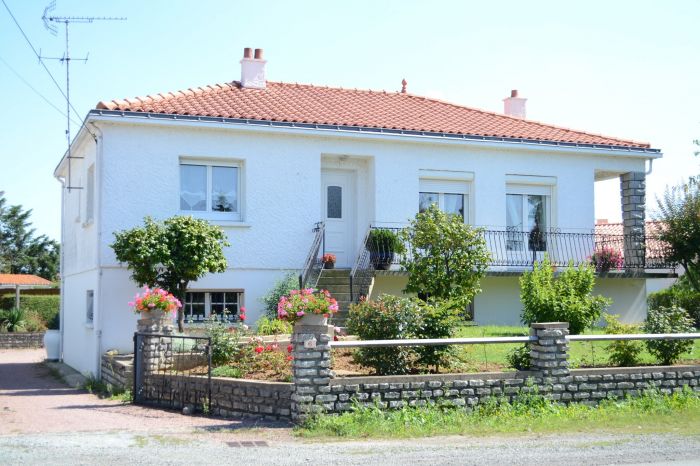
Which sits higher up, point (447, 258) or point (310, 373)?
point (447, 258)

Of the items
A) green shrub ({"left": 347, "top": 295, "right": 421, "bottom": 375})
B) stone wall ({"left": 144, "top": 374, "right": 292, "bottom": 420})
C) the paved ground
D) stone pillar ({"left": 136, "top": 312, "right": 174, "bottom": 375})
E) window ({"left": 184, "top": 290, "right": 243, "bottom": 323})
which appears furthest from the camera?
window ({"left": 184, "top": 290, "right": 243, "bottom": 323})

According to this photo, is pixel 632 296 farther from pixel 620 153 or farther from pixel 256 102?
pixel 256 102

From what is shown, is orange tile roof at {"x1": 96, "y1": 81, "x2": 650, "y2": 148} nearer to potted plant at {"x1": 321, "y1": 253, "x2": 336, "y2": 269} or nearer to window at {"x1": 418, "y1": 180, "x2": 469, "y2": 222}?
window at {"x1": 418, "y1": 180, "x2": 469, "y2": 222}

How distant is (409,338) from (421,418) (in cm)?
152

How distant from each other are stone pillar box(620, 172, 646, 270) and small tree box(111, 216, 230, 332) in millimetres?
10877

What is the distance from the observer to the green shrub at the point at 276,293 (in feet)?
56.1

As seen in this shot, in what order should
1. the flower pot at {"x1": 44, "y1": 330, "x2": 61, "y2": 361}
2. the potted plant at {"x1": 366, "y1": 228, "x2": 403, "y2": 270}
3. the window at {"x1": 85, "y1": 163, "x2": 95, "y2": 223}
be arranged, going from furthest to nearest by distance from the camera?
1. the flower pot at {"x1": 44, "y1": 330, "x2": 61, "y2": 361}
2. the window at {"x1": 85, "y1": 163, "x2": 95, "y2": 223}
3. the potted plant at {"x1": 366, "y1": 228, "x2": 403, "y2": 270}

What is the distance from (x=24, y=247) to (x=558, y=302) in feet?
158

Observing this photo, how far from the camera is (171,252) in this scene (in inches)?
610

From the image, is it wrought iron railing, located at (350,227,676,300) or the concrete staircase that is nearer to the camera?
the concrete staircase

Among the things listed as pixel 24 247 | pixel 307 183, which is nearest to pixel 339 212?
pixel 307 183

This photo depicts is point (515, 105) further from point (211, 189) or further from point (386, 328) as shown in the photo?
point (386, 328)

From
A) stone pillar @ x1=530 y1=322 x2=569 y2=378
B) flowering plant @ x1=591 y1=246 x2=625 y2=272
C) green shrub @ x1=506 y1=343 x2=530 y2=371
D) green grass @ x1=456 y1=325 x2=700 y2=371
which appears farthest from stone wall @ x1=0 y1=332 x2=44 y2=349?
stone pillar @ x1=530 y1=322 x2=569 y2=378

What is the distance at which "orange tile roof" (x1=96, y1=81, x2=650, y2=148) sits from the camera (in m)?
18.0
